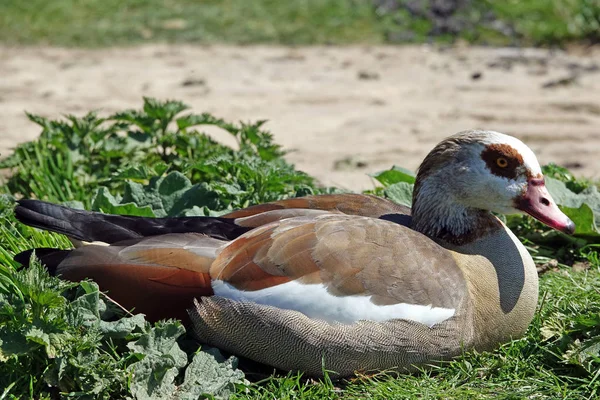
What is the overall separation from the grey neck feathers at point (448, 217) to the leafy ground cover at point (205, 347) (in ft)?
1.62

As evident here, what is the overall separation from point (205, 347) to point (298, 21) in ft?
21.8

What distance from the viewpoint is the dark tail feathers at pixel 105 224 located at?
4164 millimetres

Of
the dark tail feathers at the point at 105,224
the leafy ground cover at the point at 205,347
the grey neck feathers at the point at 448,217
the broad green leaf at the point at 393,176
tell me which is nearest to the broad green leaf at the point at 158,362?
the leafy ground cover at the point at 205,347

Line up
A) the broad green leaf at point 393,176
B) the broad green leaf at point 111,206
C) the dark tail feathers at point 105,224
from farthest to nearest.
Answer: the broad green leaf at point 393,176 → the broad green leaf at point 111,206 → the dark tail feathers at point 105,224

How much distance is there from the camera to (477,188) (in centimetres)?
430

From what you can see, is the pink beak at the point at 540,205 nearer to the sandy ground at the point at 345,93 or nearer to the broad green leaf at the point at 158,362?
the broad green leaf at the point at 158,362

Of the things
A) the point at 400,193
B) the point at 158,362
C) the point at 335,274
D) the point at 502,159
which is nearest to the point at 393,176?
the point at 400,193

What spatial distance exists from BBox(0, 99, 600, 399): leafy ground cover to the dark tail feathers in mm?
271

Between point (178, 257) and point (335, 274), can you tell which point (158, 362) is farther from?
point (335, 274)

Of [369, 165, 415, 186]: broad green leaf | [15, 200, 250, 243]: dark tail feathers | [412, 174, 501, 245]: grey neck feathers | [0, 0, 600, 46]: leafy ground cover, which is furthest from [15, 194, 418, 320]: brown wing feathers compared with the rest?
[0, 0, 600, 46]: leafy ground cover

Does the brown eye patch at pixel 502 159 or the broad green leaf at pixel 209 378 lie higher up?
the brown eye patch at pixel 502 159

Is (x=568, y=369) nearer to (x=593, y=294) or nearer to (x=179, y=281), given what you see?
(x=593, y=294)

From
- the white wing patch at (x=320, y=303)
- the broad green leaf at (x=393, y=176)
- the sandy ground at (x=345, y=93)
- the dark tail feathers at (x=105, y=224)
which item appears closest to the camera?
the white wing patch at (x=320, y=303)

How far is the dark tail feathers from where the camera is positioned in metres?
4.16
